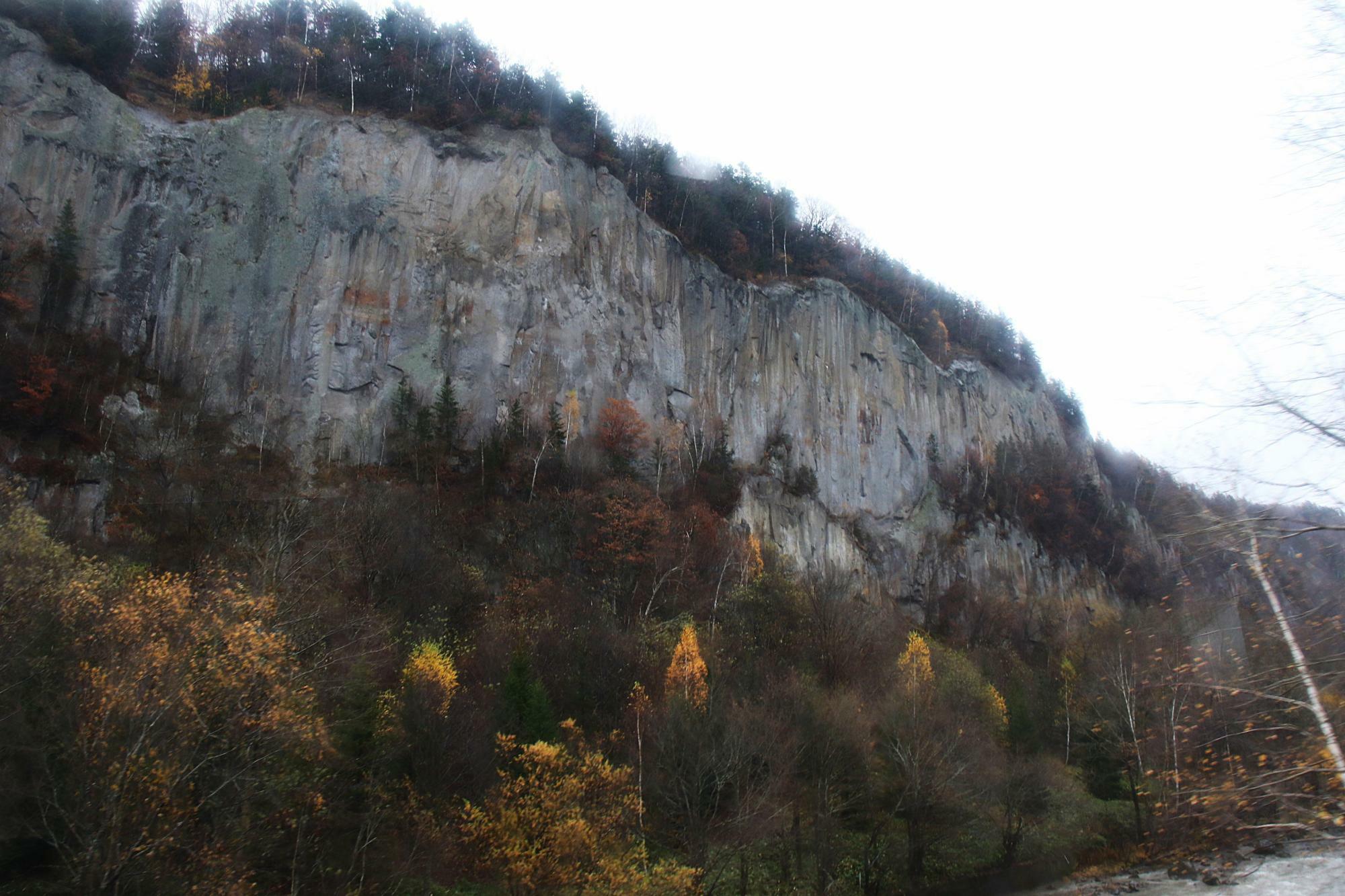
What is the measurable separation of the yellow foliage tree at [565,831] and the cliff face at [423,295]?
1051 inches

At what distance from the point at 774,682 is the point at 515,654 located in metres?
9.86

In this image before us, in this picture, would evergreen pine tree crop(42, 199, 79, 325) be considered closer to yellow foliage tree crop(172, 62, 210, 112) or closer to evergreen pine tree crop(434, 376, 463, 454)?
yellow foliage tree crop(172, 62, 210, 112)

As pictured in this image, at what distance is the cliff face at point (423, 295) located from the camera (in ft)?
133

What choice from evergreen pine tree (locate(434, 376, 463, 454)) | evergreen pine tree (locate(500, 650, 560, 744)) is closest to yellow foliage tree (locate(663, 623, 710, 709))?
evergreen pine tree (locate(500, 650, 560, 744))

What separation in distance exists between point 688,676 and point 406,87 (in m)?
42.7

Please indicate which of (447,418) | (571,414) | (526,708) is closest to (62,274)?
(447,418)

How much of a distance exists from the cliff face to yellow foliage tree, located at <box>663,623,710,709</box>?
2144 centimetres

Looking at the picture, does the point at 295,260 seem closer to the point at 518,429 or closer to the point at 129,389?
the point at 129,389

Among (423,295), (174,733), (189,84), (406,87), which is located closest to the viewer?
(174,733)

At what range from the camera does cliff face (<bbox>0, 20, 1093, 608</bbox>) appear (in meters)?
40.6

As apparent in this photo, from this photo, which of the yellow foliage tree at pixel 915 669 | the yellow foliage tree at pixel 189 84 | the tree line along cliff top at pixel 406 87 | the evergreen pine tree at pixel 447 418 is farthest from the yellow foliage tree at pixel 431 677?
the yellow foliage tree at pixel 189 84

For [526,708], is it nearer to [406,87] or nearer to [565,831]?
[565,831]

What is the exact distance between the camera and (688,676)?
26.8m

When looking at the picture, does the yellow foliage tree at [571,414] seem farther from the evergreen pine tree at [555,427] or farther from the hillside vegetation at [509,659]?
the evergreen pine tree at [555,427]
